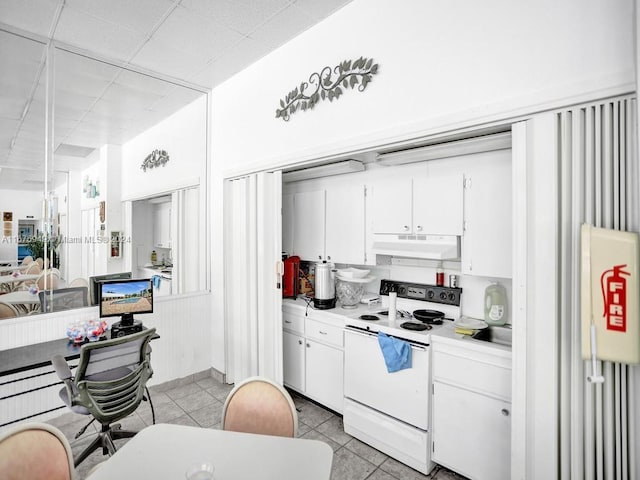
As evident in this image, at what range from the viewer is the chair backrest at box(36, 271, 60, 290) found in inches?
113

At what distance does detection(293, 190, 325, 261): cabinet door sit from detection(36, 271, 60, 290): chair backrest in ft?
7.22

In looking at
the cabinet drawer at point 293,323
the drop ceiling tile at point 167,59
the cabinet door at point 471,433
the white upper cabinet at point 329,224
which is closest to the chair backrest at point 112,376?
the cabinet drawer at point 293,323

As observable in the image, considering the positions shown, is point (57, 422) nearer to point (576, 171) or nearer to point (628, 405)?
point (628, 405)

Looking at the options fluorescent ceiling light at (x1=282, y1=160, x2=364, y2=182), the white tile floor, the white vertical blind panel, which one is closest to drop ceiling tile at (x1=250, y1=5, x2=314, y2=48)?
fluorescent ceiling light at (x1=282, y1=160, x2=364, y2=182)

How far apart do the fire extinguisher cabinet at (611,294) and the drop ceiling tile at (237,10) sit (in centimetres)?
248

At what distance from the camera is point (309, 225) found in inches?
147

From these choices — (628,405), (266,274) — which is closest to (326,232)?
(266,274)

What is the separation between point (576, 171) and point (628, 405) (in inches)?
40.1

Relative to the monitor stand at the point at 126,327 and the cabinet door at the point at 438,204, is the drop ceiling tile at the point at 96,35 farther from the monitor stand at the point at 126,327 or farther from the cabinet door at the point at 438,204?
the cabinet door at the point at 438,204

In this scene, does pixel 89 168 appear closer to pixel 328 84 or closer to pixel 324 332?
pixel 328 84

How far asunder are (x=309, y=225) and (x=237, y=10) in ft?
6.57

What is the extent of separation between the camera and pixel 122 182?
147 inches

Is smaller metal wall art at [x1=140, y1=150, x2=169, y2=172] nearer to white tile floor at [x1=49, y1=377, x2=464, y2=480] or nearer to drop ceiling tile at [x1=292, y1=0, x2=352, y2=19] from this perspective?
drop ceiling tile at [x1=292, y1=0, x2=352, y2=19]

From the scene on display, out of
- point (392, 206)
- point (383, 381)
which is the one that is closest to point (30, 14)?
point (392, 206)
